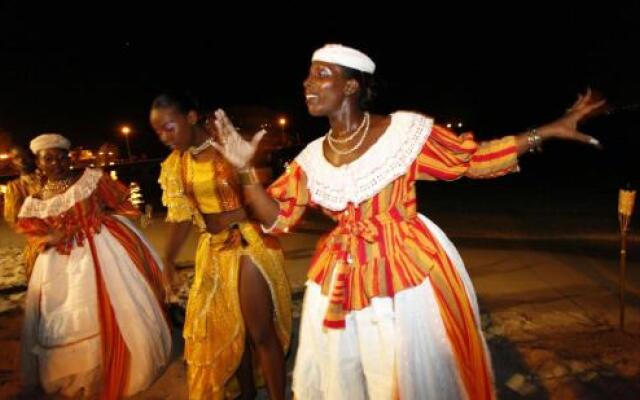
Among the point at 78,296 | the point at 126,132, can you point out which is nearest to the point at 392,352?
the point at 78,296

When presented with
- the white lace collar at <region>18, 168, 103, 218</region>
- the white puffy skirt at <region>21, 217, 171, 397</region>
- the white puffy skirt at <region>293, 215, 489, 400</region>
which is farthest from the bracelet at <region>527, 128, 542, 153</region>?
the white lace collar at <region>18, 168, 103, 218</region>

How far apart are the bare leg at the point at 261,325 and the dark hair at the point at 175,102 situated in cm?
99

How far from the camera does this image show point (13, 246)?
32.7 ft

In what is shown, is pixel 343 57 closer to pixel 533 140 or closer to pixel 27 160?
pixel 533 140

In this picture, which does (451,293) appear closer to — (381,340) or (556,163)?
(381,340)

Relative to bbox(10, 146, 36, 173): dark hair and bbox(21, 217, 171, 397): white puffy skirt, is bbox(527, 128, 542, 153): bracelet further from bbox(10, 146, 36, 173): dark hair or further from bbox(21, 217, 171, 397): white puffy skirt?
bbox(10, 146, 36, 173): dark hair

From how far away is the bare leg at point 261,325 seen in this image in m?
2.95

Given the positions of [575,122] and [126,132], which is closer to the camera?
[575,122]

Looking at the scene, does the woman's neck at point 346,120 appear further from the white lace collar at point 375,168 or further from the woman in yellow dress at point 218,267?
the woman in yellow dress at point 218,267

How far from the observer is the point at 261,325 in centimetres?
296

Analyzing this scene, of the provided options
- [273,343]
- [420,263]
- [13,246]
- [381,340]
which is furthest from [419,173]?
[13,246]

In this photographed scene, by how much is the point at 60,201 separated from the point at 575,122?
3.61m

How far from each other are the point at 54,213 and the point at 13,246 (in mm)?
7392

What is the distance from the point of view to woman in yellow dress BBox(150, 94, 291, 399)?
297 cm
